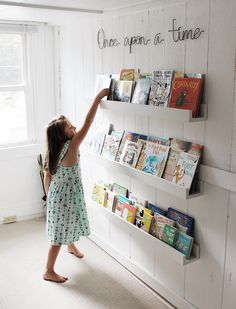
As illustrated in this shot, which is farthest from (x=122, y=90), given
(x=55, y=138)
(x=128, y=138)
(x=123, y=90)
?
(x=55, y=138)

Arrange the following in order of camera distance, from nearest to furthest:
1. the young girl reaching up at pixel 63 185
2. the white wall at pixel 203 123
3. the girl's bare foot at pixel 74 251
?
the white wall at pixel 203 123 < the young girl reaching up at pixel 63 185 < the girl's bare foot at pixel 74 251

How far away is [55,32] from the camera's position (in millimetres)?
3598

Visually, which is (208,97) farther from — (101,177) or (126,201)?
(101,177)

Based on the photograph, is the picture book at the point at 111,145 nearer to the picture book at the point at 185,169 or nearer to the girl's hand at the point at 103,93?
the girl's hand at the point at 103,93

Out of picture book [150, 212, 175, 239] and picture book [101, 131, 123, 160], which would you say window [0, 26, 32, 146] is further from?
picture book [150, 212, 175, 239]

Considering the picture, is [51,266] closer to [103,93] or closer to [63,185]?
[63,185]

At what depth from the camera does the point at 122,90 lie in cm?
255

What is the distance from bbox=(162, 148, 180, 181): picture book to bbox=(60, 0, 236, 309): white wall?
0.11 meters

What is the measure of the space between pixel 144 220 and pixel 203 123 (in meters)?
0.79

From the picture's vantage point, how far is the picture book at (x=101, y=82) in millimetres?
2729

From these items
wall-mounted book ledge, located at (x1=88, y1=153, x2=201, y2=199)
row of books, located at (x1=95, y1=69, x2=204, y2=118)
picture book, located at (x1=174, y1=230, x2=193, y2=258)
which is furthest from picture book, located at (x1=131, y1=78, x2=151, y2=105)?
picture book, located at (x1=174, y1=230, x2=193, y2=258)

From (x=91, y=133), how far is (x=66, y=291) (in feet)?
4.10

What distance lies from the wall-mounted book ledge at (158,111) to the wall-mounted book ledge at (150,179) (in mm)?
369

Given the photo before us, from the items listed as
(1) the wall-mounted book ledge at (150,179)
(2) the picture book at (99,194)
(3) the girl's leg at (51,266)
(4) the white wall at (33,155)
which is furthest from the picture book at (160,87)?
(4) the white wall at (33,155)
